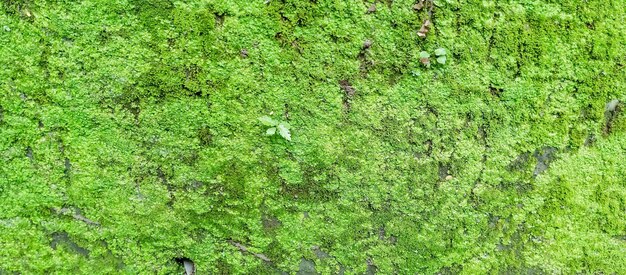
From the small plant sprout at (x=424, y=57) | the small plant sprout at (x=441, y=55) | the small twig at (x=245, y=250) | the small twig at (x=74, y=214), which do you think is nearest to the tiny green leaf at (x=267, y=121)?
the small twig at (x=245, y=250)

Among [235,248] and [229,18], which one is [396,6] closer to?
[229,18]

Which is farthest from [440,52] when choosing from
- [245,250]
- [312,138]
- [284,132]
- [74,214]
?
[74,214]

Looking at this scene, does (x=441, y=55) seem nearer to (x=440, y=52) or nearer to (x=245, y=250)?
(x=440, y=52)

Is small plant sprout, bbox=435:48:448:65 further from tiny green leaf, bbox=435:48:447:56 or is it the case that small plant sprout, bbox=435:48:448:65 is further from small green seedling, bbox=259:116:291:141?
small green seedling, bbox=259:116:291:141

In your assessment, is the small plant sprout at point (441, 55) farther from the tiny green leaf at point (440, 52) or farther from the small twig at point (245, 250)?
the small twig at point (245, 250)

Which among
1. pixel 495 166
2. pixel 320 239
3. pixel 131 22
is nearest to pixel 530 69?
pixel 495 166

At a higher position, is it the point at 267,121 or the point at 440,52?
the point at 440,52
